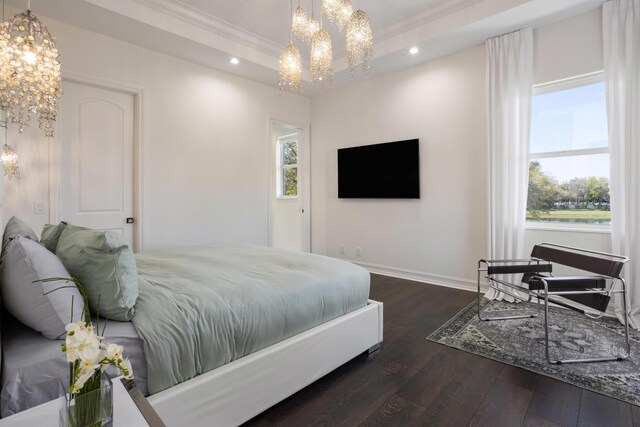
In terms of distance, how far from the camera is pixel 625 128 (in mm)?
2922

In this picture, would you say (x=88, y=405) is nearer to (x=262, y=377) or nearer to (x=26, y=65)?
(x=262, y=377)

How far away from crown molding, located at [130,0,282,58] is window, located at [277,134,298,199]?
203 cm

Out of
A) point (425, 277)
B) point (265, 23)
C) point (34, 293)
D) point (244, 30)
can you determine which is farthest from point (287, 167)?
point (34, 293)

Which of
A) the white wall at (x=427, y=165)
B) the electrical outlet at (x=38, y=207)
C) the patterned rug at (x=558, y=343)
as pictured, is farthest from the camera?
the white wall at (x=427, y=165)

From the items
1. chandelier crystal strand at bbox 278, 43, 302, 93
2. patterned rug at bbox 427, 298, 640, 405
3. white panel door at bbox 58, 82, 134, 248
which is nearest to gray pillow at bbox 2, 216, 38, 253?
white panel door at bbox 58, 82, 134, 248

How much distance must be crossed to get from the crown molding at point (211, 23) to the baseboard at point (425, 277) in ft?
10.9

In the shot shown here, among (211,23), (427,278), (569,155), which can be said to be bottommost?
(427,278)

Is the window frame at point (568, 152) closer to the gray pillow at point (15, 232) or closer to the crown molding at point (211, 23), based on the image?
the crown molding at point (211, 23)

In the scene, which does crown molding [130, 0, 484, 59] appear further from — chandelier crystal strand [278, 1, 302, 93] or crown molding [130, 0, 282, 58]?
chandelier crystal strand [278, 1, 302, 93]

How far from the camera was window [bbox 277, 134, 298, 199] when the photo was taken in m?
6.26

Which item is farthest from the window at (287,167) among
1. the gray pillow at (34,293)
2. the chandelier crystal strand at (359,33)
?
the gray pillow at (34,293)

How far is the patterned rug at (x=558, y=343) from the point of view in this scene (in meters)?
2.04

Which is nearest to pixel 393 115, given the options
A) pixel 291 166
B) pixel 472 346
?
pixel 291 166

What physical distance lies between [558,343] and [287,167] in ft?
16.1
